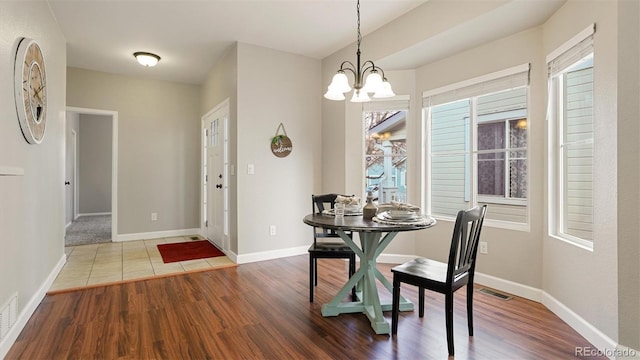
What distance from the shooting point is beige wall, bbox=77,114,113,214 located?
8109mm

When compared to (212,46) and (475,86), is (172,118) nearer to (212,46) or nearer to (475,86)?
(212,46)

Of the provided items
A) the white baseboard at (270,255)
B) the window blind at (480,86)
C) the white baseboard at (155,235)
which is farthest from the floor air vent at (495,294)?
the white baseboard at (155,235)

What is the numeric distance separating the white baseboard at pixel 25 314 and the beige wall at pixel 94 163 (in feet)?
18.5

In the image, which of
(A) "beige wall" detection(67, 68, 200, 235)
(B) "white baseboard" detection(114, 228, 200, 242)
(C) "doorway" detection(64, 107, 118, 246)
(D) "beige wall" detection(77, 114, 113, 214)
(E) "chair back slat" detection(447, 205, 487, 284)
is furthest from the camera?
(D) "beige wall" detection(77, 114, 113, 214)

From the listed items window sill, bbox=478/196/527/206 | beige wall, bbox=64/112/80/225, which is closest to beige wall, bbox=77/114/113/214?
beige wall, bbox=64/112/80/225

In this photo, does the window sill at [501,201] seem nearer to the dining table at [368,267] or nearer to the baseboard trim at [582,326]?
the baseboard trim at [582,326]

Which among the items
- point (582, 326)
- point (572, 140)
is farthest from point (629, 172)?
point (582, 326)

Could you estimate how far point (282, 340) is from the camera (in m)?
2.11

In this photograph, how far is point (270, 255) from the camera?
4.15 meters

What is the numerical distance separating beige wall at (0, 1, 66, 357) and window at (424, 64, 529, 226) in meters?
3.54

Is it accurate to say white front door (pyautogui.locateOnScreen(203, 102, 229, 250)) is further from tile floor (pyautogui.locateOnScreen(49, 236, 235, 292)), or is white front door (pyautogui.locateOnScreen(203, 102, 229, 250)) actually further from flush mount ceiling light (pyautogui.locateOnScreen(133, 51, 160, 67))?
flush mount ceiling light (pyautogui.locateOnScreen(133, 51, 160, 67))

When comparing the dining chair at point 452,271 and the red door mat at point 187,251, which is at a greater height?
the dining chair at point 452,271

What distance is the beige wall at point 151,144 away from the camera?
517 centimetres

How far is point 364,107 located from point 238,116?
1.53 m
